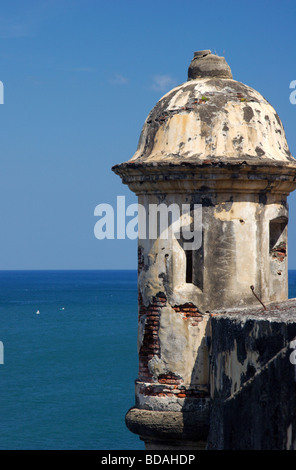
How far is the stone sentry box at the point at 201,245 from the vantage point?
35.3ft

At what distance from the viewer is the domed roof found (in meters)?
10.8

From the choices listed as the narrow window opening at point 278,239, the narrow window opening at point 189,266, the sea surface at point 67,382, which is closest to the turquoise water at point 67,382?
the sea surface at point 67,382

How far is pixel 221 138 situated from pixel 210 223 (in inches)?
40.4

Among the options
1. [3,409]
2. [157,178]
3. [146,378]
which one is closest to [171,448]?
[146,378]

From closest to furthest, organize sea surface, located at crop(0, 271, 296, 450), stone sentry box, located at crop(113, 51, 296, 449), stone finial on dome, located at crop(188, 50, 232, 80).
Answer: stone sentry box, located at crop(113, 51, 296, 449) → stone finial on dome, located at crop(188, 50, 232, 80) → sea surface, located at crop(0, 271, 296, 450)

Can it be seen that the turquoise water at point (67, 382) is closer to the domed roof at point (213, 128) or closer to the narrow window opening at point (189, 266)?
the narrow window opening at point (189, 266)

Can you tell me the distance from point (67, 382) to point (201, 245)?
1289 inches

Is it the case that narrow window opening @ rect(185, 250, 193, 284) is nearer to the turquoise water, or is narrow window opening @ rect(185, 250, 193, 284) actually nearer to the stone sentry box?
the stone sentry box

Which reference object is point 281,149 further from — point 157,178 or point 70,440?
point 70,440

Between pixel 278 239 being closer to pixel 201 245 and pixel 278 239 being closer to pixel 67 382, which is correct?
pixel 201 245

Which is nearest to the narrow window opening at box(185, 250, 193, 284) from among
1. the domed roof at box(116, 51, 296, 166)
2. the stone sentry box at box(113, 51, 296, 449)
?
the stone sentry box at box(113, 51, 296, 449)

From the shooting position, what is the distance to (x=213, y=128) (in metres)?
10.9

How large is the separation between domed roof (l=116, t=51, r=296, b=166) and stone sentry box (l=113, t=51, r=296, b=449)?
0.04 ft

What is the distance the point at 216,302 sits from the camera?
10.9 meters
